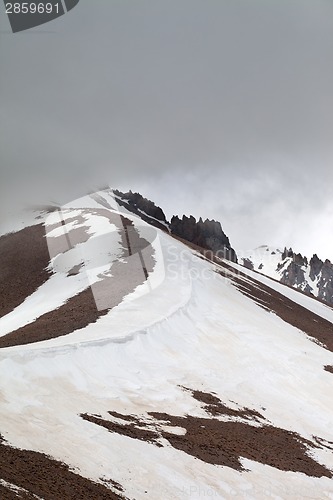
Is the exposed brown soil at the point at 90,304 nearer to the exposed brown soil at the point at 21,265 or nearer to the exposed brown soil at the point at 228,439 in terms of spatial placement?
the exposed brown soil at the point at 21,265

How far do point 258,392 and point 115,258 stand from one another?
33186mm

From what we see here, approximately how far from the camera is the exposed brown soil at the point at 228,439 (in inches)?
698

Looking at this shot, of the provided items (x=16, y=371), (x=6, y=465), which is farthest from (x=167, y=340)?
(x=6, y=465)

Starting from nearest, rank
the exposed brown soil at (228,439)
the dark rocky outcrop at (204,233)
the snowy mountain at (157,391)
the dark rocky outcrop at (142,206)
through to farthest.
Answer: the snowy mountain at (157,391)
the exposed brown soil at (228,439)
the dark rocky outcrop at (142,206)
the dark rocky outcrop at (204,233)

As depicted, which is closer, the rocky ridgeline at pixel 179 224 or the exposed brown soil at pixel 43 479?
the exposed brown soil at pixel 43 479

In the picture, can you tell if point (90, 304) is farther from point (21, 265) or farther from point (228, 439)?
point (21, 265)

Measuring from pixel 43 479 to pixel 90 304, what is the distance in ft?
87.6

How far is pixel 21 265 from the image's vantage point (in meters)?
65.4

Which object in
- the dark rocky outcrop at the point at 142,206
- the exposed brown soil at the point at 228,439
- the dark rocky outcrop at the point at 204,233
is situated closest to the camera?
the exposed brown soil at the point at 228,439

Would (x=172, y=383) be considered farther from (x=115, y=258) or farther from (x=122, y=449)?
(x=115, y=258)

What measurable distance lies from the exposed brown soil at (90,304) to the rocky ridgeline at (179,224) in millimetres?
75208

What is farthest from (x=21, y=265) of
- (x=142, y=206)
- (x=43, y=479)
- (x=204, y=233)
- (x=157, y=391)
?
(x=204, y=233)

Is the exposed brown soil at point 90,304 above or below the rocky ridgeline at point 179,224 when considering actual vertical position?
above

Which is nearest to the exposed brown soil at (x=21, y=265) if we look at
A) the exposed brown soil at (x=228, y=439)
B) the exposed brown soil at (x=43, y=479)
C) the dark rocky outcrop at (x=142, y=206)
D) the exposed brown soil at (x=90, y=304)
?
the exposed brown soil at (x=90, y=304)
